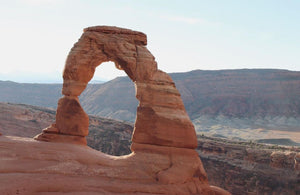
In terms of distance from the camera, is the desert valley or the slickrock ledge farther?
the desert valley

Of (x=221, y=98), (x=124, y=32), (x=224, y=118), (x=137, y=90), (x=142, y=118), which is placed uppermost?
(x=124, y=32)

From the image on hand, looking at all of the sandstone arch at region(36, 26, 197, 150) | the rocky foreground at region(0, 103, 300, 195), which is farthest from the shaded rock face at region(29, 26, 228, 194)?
the rocky foreground at region(0, 103, 300, 195)

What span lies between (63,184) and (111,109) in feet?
320

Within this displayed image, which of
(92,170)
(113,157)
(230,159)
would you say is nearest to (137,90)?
(113,157)

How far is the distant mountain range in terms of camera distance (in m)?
95.7

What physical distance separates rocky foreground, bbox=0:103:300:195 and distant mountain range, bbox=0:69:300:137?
49.7 meters

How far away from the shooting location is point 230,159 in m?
34.7

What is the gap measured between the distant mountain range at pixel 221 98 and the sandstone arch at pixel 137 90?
7260 centimetres

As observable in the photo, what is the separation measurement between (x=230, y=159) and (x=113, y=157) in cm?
2210

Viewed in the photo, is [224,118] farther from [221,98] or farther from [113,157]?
[113,157]

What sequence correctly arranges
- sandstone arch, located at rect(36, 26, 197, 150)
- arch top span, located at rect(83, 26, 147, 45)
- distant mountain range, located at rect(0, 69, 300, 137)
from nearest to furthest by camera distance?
sandstone arch, located at rect(36, 26, 197, 150)
arch top span, located at rect(83, 26, 147, 45)
distant mountain range, located at rect(0, 69, 300, 137)

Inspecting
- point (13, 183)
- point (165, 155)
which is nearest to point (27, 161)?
point (13, 183)

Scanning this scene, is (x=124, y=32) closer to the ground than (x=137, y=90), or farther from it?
farther from it

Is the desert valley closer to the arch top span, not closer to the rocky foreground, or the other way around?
the rocky foreground
